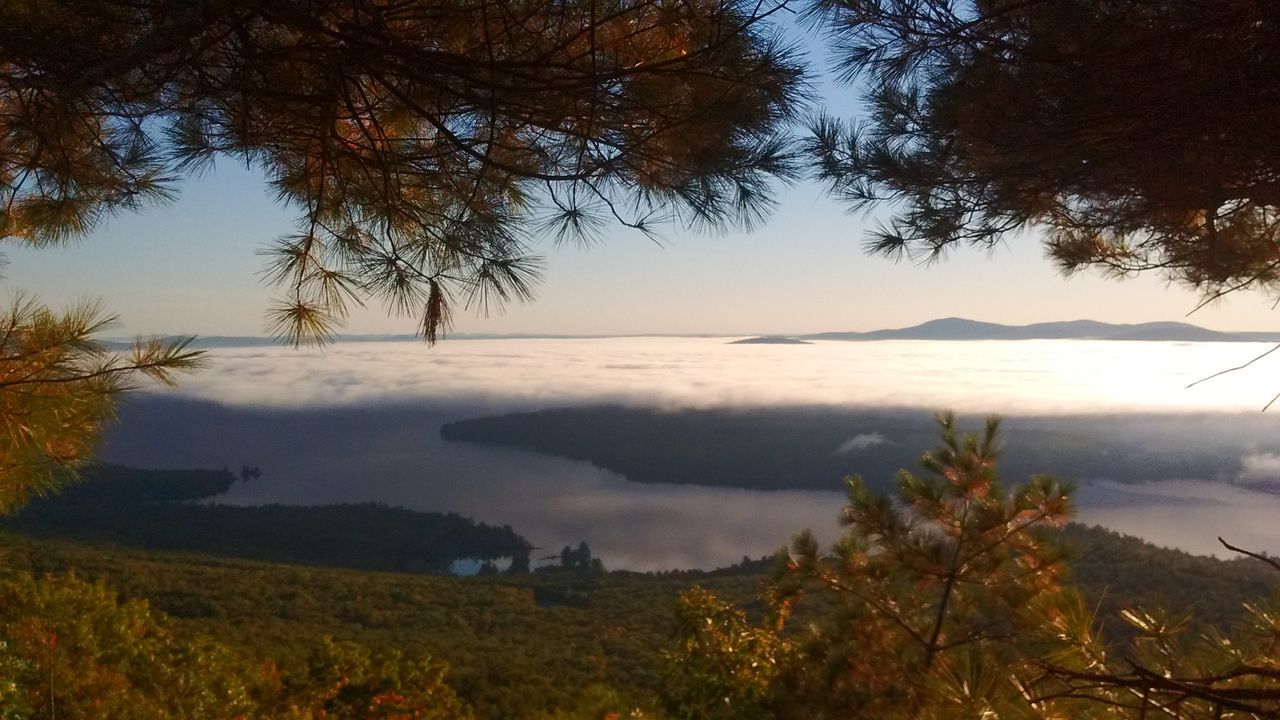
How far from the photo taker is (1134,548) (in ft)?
24.9

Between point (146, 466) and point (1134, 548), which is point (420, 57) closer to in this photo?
point (1134, 548)

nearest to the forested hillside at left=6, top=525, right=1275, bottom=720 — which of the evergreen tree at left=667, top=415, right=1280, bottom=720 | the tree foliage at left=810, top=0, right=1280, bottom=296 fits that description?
the evergreen tree at left=667, top=415, right=1280, bottom=720

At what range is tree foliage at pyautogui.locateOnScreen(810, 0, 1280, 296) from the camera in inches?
60.7

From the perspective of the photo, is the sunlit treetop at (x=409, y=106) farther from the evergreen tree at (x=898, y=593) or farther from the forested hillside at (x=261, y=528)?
the forested hillside at (x=261, y=528)

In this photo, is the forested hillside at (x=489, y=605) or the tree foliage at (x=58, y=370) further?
the forested hillside at (x=489, y=605)

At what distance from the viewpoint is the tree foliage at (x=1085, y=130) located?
1543mm

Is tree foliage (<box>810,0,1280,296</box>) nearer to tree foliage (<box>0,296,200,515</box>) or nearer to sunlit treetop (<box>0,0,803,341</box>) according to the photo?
sunlit treetop (<box>0,0,803,341</box>)

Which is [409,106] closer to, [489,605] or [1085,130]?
[1085,130]

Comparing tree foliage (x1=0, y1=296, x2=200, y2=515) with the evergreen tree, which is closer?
tree foliage (x1=0, y1=296, x2=200, y2=515)

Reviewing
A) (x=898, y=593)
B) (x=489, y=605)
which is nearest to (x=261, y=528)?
(x=489, y=605)

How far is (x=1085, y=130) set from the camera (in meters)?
1.78

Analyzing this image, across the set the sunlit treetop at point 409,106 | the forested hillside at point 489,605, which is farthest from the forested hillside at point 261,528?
the sunlit treetop at point 409,106

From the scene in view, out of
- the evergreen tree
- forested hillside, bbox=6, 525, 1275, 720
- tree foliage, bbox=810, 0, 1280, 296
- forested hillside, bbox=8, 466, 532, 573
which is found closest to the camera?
tree foliage, bbox=810, 0, 1280, 296

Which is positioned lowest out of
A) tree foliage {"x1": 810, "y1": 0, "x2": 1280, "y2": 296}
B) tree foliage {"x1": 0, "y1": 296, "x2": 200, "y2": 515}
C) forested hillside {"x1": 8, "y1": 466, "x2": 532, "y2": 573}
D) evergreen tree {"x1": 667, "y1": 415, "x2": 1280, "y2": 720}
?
forested hillside {"x1": 8, "y1": 466, "x2": 532, "y2": 573}
